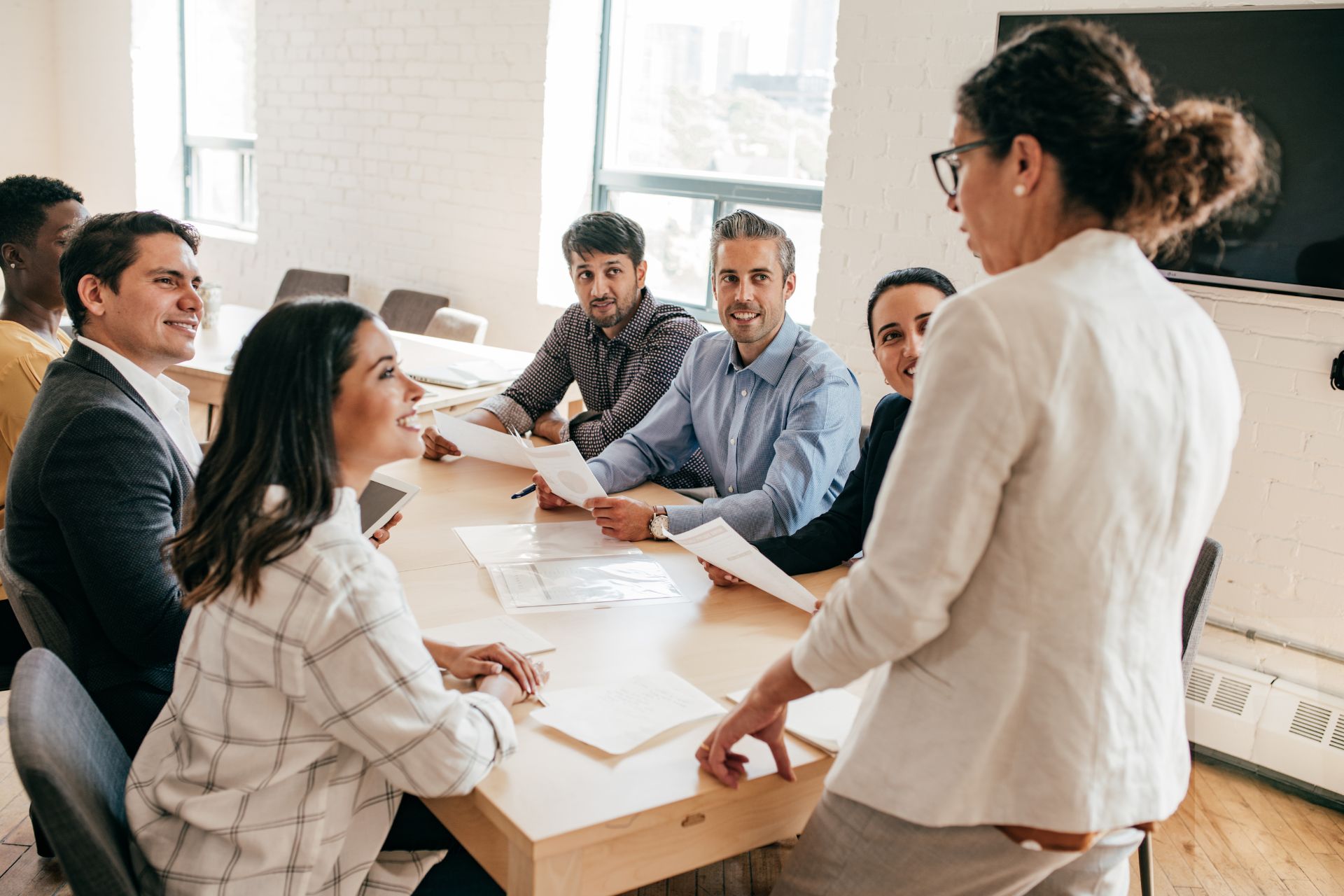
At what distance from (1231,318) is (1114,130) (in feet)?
7.47

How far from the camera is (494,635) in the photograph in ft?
5.07

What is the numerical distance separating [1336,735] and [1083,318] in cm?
230

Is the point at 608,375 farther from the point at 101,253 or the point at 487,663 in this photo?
the point at 487,663

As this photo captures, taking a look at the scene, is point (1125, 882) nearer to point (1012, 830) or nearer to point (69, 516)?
point (1012, 830)

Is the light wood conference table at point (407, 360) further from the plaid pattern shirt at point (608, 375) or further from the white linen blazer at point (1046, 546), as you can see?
the white linen blazer at point (1046, 546)

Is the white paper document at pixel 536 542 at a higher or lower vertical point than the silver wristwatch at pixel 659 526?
lower

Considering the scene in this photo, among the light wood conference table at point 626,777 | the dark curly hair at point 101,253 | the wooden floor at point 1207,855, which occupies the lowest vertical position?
the wooden floor at point 1207,855

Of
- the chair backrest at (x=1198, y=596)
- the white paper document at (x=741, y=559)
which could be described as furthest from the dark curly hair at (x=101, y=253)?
the chair backrest at (x=1198, y=596)

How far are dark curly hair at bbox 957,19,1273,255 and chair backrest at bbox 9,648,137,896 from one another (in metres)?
1.08

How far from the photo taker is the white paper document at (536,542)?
191cm

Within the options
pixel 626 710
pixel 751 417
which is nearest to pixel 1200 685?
pixel 751 417

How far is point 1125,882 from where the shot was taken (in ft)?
3.75

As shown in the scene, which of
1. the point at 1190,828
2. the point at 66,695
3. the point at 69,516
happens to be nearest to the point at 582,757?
the point at 66,695

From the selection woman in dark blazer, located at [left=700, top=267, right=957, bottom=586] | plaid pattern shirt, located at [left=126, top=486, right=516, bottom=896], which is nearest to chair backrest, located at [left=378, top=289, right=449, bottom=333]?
woman in dark blazer, located at [left=700, top=267, right=957, bottom=586]
